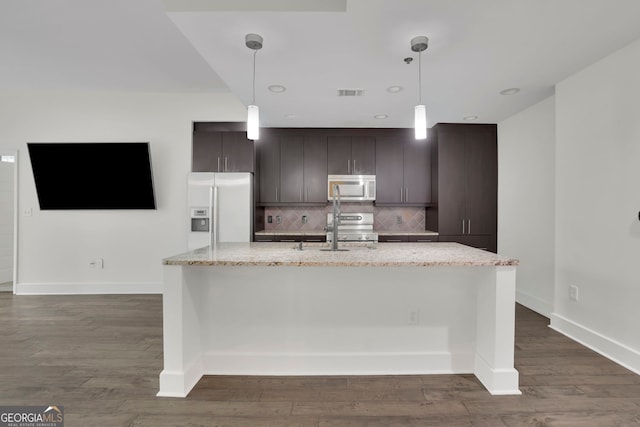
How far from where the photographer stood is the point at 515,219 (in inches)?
159

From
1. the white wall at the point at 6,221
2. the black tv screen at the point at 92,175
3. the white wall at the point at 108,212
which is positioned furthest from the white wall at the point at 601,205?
the white wall at the point at 6,221

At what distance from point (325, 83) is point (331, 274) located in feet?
6.14

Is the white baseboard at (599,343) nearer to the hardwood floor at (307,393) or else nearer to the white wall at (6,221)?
the hardwood floor at (307,393)

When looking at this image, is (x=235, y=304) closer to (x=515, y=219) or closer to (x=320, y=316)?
(x=320, y=316)

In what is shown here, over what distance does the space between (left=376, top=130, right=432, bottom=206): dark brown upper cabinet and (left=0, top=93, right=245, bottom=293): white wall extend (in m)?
2.18

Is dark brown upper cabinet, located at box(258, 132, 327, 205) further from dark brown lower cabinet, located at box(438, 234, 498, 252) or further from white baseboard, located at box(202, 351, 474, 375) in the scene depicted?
white baseboard, located at box(202, 351, 474, 375)

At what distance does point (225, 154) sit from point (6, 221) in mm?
4084

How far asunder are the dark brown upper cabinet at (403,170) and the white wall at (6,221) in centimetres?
610

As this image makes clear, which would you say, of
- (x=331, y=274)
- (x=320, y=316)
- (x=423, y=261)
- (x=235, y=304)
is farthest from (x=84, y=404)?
(x=423, y=261)

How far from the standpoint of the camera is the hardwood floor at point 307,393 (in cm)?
173

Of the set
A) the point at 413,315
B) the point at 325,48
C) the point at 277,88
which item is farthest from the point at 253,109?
the point at 413,315

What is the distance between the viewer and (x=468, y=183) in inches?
173

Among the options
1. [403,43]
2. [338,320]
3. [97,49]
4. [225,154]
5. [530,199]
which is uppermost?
[97,49]

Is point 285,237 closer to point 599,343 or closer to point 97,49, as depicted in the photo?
point 97,49
